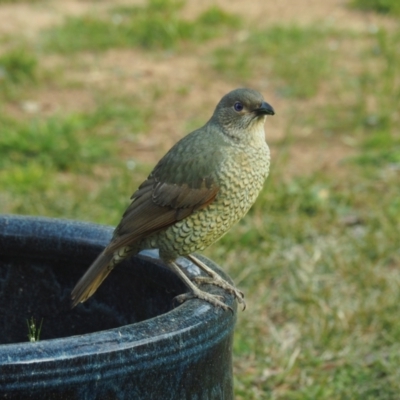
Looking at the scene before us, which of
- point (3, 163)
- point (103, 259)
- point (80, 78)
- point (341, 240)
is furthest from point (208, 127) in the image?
point (80, 78)

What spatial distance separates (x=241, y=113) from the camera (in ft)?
13.1

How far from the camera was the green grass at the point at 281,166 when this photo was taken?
4930mm

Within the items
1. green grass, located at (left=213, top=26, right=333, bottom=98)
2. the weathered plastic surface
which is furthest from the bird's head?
green grass, located at (left=213, top=26, right=333, bottom=98)

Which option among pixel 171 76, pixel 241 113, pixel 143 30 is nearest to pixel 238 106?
pixel 241 113

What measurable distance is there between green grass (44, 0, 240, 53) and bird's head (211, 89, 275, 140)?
5.96 meters

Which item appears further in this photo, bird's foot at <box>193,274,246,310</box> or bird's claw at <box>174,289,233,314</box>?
bird's foot at <box>193,274,246,310</box>

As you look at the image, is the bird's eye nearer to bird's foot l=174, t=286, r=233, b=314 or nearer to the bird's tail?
the bird's tail

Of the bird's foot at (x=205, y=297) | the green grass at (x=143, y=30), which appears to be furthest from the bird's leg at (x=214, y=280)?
the green grass at (x=143, y=30)

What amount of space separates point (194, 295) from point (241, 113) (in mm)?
1164

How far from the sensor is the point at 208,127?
391 cm

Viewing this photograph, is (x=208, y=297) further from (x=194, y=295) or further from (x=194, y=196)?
(x=194, y=196)

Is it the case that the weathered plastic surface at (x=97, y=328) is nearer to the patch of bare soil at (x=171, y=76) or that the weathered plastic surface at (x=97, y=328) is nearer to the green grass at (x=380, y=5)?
the patch of bare soil at (x=171, y=76)

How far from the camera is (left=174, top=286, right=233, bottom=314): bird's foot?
2950mm

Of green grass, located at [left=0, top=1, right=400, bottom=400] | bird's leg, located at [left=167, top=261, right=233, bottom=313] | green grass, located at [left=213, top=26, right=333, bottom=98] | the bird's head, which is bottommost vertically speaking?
green grass, located at [left=0, top=1, right=400, bottom=400]
